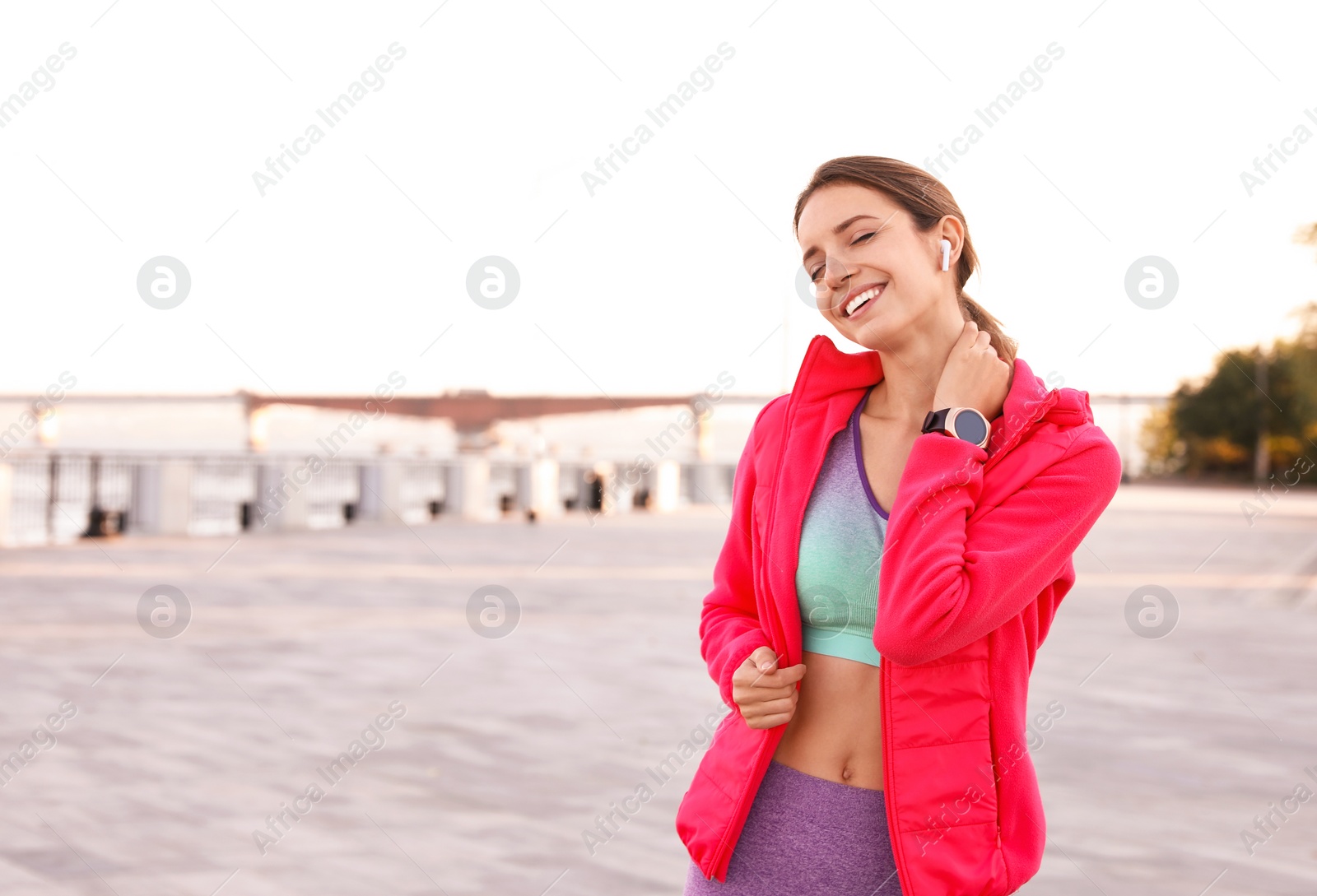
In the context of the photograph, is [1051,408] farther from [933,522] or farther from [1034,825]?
[1034,825]

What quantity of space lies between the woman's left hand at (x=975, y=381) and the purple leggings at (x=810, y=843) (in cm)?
61

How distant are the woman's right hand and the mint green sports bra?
0.08 metres

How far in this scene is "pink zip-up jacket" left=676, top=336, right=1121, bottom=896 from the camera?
5.42 ft

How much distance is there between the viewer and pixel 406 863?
15.2 feet

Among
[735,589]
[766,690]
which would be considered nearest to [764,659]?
[766,690]

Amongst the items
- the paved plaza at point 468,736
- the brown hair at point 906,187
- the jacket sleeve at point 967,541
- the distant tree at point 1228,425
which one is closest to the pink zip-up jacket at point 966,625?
the jacket sleeve at point 967,541

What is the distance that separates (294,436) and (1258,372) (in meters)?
65.3

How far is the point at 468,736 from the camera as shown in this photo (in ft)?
21.9

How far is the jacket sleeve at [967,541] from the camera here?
163 cm

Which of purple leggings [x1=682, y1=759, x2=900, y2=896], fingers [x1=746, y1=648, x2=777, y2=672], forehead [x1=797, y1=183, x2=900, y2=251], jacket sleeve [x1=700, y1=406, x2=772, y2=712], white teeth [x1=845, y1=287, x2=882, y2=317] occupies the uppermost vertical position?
forehead [x1=797, y1=183, x2=900, y2=251]

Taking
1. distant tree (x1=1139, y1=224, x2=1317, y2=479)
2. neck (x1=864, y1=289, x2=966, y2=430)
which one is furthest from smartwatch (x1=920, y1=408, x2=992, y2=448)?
distant tree (x1=1139, y1=224, x2=1317, y2=479)

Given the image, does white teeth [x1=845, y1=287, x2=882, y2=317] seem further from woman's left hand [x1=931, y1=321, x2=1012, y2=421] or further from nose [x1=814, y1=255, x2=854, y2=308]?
woman's left hand [x1=931, y1=321, x2=1012, y2=421]

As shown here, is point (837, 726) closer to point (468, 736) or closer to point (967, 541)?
point (967, 541)

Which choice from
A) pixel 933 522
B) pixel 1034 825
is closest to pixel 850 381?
pixel 933 522
